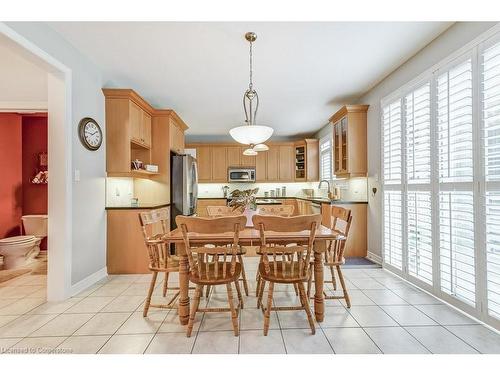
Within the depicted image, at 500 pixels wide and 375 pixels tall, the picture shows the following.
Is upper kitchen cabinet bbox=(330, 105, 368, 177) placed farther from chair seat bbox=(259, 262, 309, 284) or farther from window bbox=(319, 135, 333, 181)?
chair seat bbox=(259, 262, 309, 284)

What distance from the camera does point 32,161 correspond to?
4156 mm

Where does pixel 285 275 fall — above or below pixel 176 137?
below

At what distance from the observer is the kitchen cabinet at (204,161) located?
21.0 ft

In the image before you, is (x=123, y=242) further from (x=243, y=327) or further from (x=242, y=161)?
(x=242, y=161)

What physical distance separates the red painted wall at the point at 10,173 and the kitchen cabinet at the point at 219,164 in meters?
3.69

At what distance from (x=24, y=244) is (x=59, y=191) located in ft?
5.67

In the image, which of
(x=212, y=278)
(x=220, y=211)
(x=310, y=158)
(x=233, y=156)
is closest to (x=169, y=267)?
(x=212, y=278)

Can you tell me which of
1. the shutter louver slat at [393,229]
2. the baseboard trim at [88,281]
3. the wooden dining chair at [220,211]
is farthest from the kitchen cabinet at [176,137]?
the shutter louver slat at [393,229]

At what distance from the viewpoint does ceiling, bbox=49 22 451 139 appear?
2193 mm

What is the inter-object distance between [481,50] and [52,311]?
4141 millimetres

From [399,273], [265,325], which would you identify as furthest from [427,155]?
[265,325]

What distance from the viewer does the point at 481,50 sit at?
1895mm

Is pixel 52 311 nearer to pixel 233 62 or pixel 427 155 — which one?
pixel 233 62

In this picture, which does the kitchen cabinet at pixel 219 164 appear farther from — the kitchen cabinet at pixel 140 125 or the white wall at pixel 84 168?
the white wall at pixel 84 168
